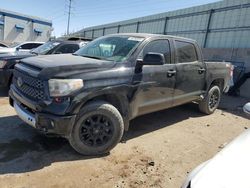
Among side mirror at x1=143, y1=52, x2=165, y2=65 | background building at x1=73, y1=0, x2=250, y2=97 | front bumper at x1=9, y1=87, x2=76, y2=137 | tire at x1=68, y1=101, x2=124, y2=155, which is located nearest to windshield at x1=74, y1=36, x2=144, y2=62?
side mirror at x1=143, y1=52, x2=165, y2=65

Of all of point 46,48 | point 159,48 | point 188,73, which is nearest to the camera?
point 159,48

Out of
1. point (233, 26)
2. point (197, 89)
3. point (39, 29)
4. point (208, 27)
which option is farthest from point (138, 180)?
point (39, 29)

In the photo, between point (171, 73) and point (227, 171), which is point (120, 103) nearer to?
point (171, 73)

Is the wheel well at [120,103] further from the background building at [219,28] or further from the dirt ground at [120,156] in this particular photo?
the background building at [219,28]

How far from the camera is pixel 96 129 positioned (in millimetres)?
3982

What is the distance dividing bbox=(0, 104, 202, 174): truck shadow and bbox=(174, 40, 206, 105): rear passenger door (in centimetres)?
85

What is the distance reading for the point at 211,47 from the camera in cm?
1437

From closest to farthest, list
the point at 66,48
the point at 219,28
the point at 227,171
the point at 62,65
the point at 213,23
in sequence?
the point at 227,171 → the point at 62,65 → the point at 66,48 → the point at 219,28 → the point at 213,23

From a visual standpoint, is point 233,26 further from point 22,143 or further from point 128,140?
point 22,143

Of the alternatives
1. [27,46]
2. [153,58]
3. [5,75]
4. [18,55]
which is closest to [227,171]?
[153,58]

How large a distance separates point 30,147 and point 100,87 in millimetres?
1464

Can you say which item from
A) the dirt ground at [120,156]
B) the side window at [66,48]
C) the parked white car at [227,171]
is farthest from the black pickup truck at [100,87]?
the side window at [66,48]

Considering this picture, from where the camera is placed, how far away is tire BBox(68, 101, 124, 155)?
382 cm

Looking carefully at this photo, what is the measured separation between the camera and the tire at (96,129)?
150 inches
